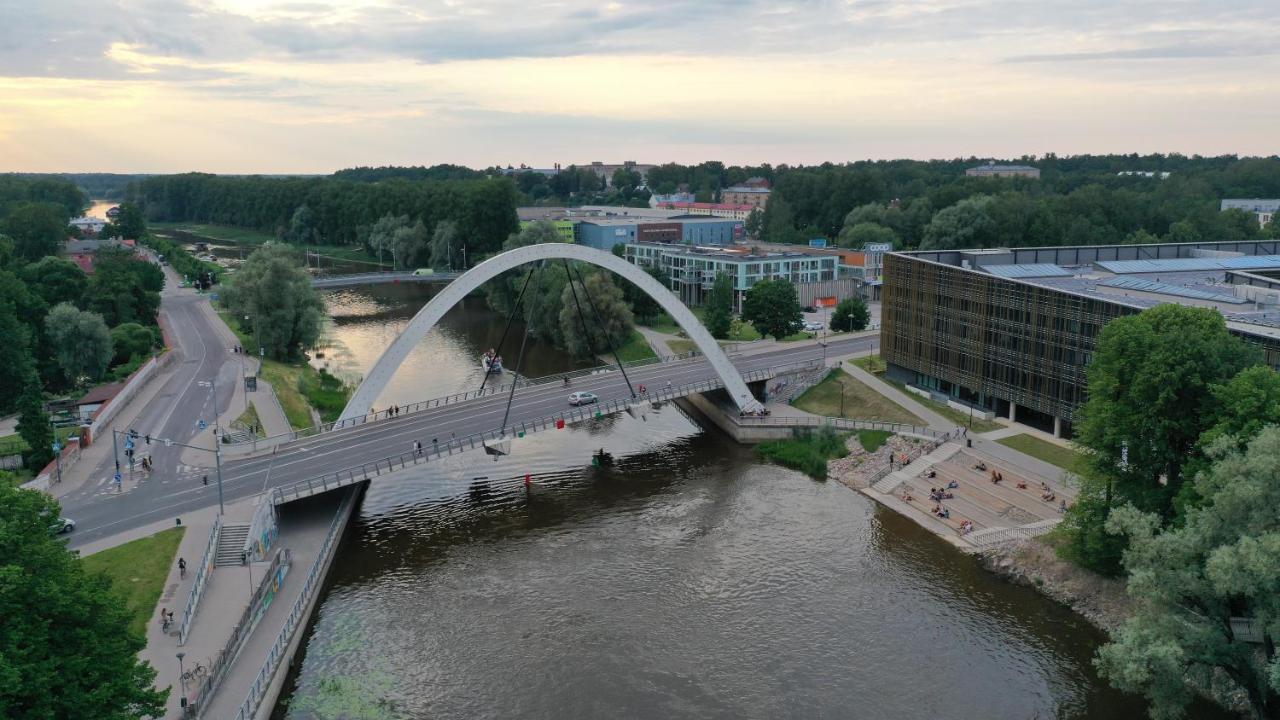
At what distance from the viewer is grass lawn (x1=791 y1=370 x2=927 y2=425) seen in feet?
206

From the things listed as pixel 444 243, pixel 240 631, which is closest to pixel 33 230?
pixel 444 243

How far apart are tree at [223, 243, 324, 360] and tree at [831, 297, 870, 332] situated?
47530mm

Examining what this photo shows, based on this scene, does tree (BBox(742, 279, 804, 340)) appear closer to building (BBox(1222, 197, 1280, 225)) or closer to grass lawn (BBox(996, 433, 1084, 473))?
grass lawn (BBox(996, 433, 1084, 473))

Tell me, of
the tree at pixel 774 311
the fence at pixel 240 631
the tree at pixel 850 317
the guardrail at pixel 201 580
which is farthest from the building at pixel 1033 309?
the guardrail at pixel 201 580

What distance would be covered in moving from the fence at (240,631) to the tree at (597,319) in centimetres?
4805

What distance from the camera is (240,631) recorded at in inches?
1324

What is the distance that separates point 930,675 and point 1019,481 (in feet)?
61.8

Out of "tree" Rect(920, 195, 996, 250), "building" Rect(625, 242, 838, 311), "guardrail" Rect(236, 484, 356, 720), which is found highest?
"tree" Rect(920, 195, 996, 250)

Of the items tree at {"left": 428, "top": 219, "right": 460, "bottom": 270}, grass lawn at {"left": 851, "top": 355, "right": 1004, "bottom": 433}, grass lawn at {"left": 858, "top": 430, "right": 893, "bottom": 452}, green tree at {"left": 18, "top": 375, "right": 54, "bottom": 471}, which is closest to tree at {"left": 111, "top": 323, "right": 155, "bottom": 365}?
green tree at {"left": 18, "top": 375, "right": 54, "bottom": 471}

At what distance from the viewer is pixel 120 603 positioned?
25906 mm

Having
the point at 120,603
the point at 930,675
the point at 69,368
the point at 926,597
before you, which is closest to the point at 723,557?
the point at 926,597

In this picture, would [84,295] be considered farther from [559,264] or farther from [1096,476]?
[1096,476]

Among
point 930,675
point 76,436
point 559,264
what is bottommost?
point 930,675

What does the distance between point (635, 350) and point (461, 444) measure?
38.3 meters
